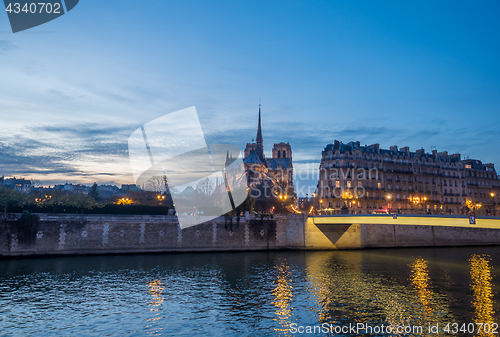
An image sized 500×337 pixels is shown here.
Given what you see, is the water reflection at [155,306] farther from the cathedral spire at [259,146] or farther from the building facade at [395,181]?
the cathedral spire at [259,146]

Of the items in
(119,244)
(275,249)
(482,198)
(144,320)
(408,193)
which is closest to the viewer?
(144,320)

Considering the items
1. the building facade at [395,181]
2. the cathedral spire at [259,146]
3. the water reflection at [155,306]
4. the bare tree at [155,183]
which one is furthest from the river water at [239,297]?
the cathedral spire at [259,146]

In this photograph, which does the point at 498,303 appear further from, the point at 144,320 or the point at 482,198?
the point at 482,198

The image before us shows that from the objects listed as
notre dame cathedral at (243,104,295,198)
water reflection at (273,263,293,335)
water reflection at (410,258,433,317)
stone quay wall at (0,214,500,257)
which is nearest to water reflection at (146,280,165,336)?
water reflection at (273,263,293,335)

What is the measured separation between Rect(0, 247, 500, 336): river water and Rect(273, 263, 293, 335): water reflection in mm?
93

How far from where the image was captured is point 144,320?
813 inches

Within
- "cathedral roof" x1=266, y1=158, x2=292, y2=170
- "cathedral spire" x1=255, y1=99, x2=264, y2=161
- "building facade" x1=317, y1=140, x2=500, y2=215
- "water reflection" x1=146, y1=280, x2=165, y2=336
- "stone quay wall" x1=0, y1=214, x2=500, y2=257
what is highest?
"cathedral spire" x1=255, y1=99, x2=264, y2=161

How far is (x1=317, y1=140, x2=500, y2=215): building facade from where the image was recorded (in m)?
81.2

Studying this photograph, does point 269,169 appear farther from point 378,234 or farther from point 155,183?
point 378,234

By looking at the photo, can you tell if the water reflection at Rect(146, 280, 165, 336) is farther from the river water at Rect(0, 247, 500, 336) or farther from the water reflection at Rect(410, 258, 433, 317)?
the water reflection at Rect(410, 258, 433, 317)

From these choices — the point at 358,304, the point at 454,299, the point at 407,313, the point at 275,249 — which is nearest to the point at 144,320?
the point at 358,304

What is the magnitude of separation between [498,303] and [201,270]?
2745cm

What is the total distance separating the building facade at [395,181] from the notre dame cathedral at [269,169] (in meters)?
26.1

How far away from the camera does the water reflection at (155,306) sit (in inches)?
755
